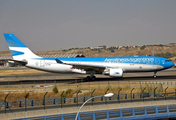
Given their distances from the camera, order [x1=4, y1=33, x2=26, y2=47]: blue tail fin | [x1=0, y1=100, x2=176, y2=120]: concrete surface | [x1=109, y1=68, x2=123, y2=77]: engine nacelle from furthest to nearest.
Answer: [x1=4, y1=33, x2=26, y2=47]: blue tail fin → [x1=109, y1=68, x2=123, y2=77]: engine nacelle → [x1=0, y1=100, x2=176, y2=120]: concrete surface

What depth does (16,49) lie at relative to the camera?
51.2m

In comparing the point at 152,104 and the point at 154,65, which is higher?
the point at 154,65

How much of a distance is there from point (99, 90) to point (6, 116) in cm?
1715

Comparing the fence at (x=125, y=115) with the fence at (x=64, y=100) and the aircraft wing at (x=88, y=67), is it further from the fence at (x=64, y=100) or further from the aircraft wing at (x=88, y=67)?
the aircraft wing at (x=88, y=67)

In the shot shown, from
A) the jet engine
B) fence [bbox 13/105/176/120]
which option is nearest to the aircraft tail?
the jet engine

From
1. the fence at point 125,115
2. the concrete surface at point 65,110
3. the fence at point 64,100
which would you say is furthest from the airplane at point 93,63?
the fence at point 125,115

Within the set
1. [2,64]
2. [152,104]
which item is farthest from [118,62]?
[2,64]

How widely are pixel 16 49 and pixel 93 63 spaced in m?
17.4

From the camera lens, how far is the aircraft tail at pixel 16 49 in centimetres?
5094

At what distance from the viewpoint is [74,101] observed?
30.7 metres

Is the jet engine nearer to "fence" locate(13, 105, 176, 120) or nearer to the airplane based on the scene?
the airplane

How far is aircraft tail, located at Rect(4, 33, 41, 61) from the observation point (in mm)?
50938

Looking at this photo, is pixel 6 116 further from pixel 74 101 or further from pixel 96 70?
pixel 96 70

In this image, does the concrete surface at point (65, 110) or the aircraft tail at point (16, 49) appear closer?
the concrete surface at point (65, 110)
